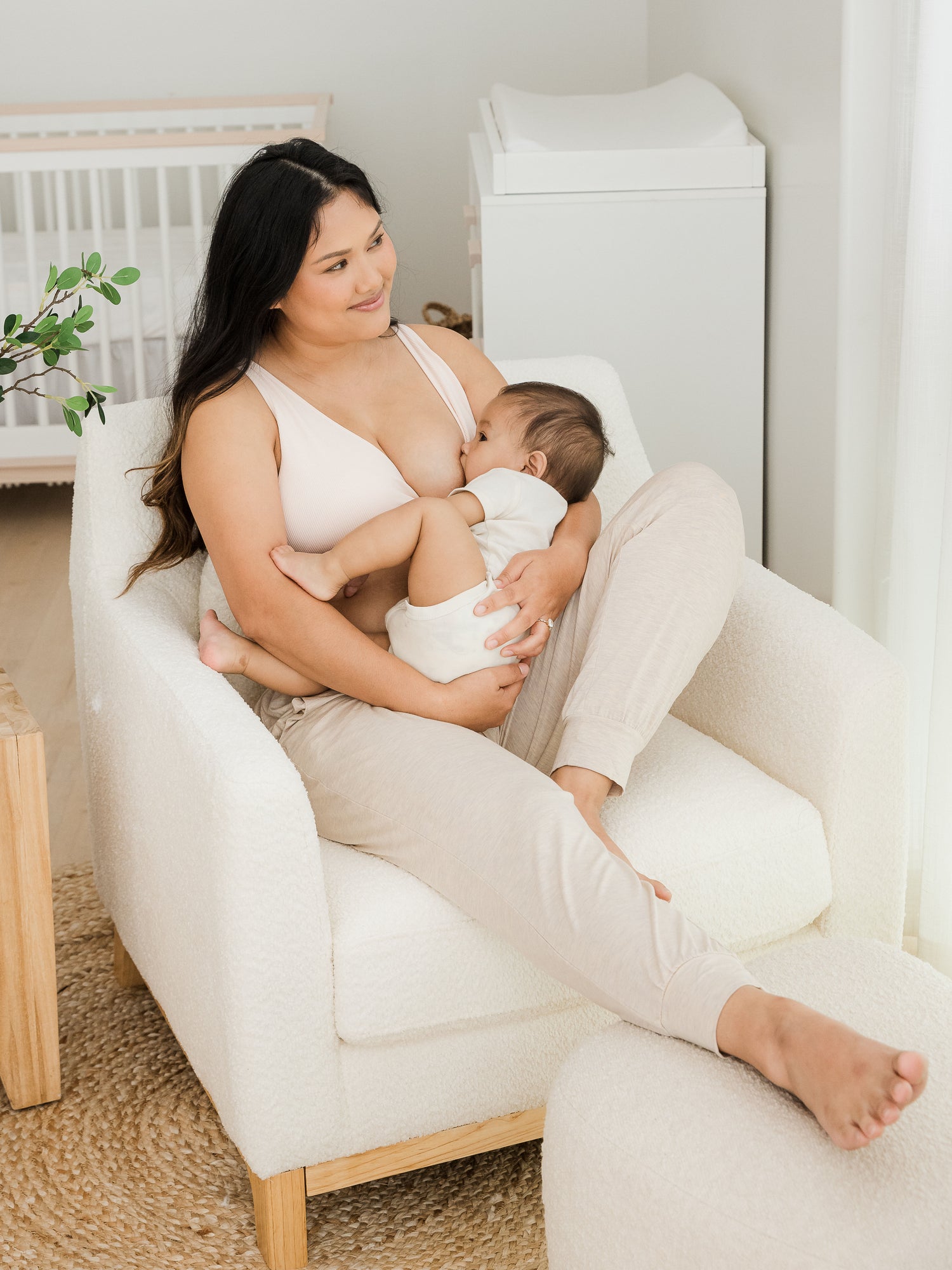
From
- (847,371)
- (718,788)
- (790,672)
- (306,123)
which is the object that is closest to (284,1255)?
(718,788)

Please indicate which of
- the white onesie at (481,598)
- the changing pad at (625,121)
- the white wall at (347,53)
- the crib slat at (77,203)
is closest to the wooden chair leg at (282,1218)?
the white onesie at (481,598)

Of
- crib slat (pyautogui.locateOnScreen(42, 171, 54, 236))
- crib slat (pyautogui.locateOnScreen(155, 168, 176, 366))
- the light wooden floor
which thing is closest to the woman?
the light wooden floor

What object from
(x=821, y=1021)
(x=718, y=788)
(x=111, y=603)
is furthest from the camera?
(x=111, y=603)

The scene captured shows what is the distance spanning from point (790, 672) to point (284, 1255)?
79 cm

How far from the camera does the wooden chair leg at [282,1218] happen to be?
1.26 meters

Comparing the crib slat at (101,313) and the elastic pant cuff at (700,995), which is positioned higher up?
the crib slat at (101,313)

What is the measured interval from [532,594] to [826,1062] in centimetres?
64

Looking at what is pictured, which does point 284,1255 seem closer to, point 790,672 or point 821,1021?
point 821,1021

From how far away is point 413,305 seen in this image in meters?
4.45

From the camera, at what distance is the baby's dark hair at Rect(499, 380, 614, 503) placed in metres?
1.58

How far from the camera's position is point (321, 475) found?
1515mm

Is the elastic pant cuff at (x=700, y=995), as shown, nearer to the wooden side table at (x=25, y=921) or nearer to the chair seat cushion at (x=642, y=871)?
the chair seat cushion at (x=642, y=871)

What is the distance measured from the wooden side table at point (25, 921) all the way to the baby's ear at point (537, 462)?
0.64 metres

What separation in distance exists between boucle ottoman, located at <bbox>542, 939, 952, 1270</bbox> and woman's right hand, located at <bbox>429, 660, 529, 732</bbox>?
1.42 feet
